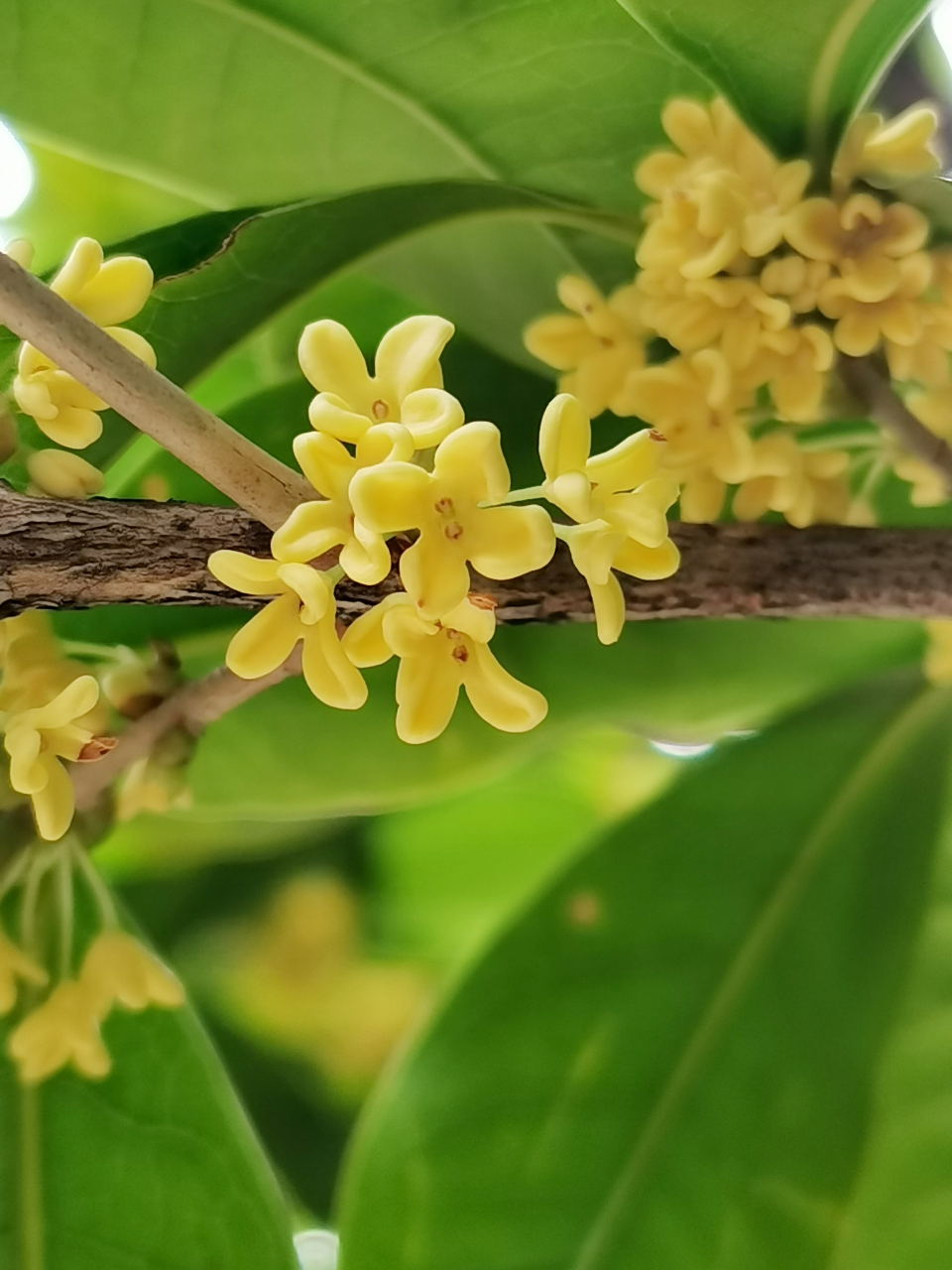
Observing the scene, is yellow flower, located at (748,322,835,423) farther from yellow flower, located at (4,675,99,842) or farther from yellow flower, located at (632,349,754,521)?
yellow flower, located at (4,675,99,842)

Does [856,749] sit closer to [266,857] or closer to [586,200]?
[586,200]

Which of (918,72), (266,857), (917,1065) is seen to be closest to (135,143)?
(918,72)

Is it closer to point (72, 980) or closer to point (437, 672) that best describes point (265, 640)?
point (437, 672)

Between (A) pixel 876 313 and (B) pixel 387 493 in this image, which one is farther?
(A) pixel 876 313

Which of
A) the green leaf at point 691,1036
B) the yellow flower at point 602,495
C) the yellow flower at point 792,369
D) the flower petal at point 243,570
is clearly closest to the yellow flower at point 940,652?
the green leaf at point 691,1036

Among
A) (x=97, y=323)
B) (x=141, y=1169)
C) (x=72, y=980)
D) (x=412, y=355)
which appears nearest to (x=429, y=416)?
(x=412, y=355)

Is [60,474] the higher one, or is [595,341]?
[595,341]

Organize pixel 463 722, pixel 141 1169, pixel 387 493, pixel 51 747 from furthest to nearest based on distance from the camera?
1. pixel 463 722
2. pixel 141 1169
3. pixel 51 747
4. pixel 387 493

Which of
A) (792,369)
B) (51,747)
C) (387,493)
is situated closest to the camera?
(387,493)
